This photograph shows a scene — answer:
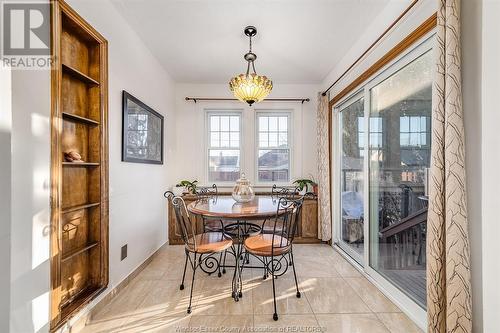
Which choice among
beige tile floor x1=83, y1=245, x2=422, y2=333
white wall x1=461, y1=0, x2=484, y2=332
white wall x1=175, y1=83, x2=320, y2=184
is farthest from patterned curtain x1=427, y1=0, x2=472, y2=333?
white wall x1=175, y1=83, x2=320, y2=184

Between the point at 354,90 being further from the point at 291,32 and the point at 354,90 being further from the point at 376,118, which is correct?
the point at 291,32

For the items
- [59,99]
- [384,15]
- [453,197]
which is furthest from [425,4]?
[59,99]

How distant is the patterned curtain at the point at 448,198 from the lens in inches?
52.1

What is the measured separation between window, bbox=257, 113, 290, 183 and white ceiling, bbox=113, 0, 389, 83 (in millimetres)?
924

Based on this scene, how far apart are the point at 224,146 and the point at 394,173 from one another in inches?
107

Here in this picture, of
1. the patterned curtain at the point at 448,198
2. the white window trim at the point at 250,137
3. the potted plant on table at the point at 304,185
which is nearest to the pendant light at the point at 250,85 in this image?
Answer: the patterned curtain at the point at 448,198

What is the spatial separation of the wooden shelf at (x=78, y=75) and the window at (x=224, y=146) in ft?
7.69

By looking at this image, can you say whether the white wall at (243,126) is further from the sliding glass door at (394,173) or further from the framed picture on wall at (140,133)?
the sliding glass door at (394,173)

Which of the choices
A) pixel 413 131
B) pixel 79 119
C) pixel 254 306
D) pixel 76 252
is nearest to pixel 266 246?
pixel 254 306

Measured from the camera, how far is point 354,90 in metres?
2.95

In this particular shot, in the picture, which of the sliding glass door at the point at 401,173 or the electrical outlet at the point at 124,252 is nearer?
the sliding glass door at the point at 401,173

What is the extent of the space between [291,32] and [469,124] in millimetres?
1890

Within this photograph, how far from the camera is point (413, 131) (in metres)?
2.00
